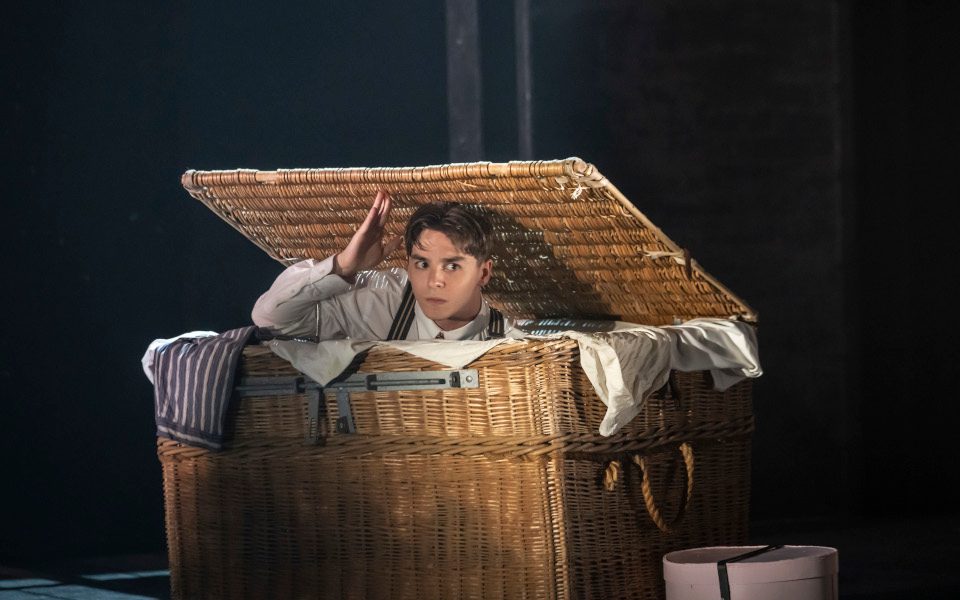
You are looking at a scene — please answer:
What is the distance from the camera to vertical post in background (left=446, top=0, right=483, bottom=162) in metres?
4.35

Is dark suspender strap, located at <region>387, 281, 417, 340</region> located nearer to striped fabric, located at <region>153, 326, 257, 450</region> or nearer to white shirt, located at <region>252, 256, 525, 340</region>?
white shirt, located at <region>252, 256, 525, 340</region>

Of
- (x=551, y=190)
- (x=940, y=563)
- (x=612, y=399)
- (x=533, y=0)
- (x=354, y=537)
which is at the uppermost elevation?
(x=533, y=0)

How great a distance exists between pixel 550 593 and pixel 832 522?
1.97 meters

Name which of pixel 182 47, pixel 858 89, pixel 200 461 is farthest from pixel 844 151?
pixel 200 461

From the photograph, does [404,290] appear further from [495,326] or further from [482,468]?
[482,468]

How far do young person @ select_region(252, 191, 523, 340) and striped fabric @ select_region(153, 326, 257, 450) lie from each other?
8.6 inches

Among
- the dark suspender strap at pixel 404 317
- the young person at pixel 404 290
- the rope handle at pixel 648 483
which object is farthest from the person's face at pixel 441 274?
the rope handle at pixel 648 483

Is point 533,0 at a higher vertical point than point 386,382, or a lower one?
higher

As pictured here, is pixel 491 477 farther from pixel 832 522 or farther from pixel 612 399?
pixel 832 522

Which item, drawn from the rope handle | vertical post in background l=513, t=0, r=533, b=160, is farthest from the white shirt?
vertical post in background l=513, t=0, r=533, b=160

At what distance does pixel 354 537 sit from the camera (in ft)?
9.07

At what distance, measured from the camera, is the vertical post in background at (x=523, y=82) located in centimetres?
427

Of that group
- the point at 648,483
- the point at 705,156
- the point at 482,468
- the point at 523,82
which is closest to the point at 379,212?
the point at 482,468

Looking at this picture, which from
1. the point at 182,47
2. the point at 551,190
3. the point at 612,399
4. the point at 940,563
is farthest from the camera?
the point at 182,47
